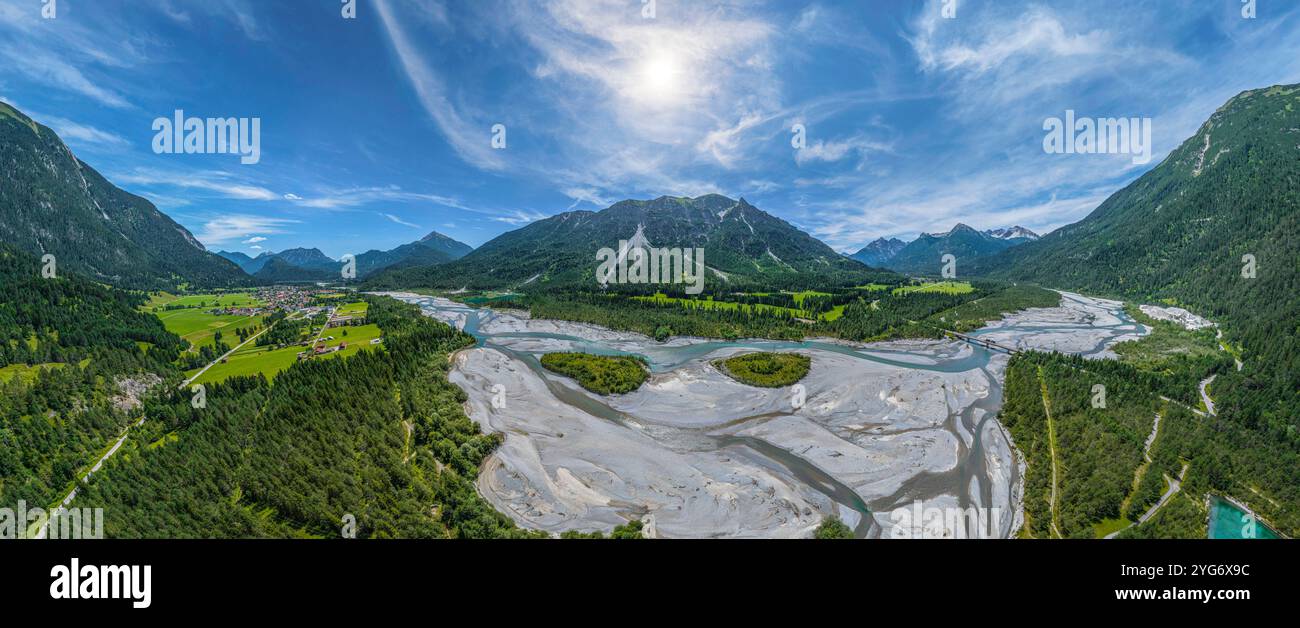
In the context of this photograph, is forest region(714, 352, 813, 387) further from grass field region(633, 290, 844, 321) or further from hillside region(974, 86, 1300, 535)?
grass field region(633, 290, 844, 321)

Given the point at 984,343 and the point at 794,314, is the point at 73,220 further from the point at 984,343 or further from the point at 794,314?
the point at 984,343

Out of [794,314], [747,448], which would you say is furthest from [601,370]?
[794,314]

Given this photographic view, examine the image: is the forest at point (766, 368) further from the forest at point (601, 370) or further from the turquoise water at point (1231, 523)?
the turquoise water at point (1231, 523)
